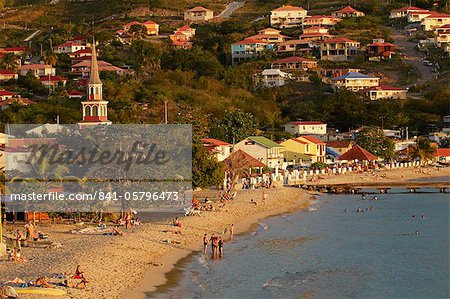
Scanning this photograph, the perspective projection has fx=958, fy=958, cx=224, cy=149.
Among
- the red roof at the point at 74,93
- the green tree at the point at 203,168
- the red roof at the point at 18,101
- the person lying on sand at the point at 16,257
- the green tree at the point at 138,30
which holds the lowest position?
the person lying on sand at the point at 16,257

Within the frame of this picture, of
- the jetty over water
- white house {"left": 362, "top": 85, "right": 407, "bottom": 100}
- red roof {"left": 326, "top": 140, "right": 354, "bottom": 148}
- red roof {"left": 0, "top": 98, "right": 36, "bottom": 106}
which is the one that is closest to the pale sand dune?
the jetty over water

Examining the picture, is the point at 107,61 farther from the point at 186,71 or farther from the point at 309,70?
the point at 309,70

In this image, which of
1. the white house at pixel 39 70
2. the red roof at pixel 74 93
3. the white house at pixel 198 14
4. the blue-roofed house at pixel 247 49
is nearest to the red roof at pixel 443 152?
Result: the red roof at pixel 74 93

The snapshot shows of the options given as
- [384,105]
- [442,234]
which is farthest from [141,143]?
[384,105]

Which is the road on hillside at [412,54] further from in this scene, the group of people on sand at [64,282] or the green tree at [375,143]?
the group of people on sand at [64,282]

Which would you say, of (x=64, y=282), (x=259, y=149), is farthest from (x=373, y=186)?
(x=64, y=282)
